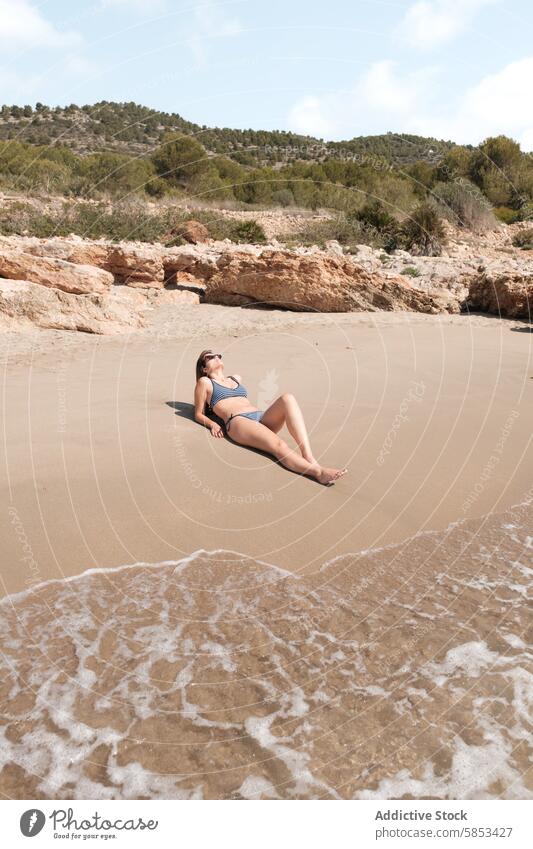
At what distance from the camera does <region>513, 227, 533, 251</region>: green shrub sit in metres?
18.9

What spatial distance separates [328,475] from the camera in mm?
4207

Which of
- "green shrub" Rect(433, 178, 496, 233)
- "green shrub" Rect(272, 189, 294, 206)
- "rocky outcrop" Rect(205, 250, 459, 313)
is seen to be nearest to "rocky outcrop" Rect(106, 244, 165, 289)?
"rocky outcrop" Rect(205, 250, 459, 313)

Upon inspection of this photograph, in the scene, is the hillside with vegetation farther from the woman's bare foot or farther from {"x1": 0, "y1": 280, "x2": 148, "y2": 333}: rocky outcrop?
the woman's bare foot

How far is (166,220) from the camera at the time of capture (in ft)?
51.9

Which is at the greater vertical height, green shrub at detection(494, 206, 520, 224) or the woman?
green shrub at detection(494, 206, 520, 224)

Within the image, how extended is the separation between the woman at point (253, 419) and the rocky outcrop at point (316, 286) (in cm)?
583

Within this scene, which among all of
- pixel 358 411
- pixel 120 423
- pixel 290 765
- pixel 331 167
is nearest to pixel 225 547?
pixel 290 765

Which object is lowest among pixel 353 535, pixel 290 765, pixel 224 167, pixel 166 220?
pixel 290 765

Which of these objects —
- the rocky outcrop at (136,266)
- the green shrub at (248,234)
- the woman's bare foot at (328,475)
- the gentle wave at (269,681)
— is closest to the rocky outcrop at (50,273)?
the rocky outcrop at (136,266)

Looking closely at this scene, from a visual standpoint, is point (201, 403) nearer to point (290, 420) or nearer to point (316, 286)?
point (290, 420)

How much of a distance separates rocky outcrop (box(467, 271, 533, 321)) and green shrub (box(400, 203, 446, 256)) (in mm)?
4475

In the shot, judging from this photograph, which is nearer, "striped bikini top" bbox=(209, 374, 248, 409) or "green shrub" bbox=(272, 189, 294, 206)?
"striped bikini top" bbox=(209, 374, 248, 409)

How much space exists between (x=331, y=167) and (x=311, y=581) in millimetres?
27659

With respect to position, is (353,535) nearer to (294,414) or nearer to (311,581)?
(311,581)
